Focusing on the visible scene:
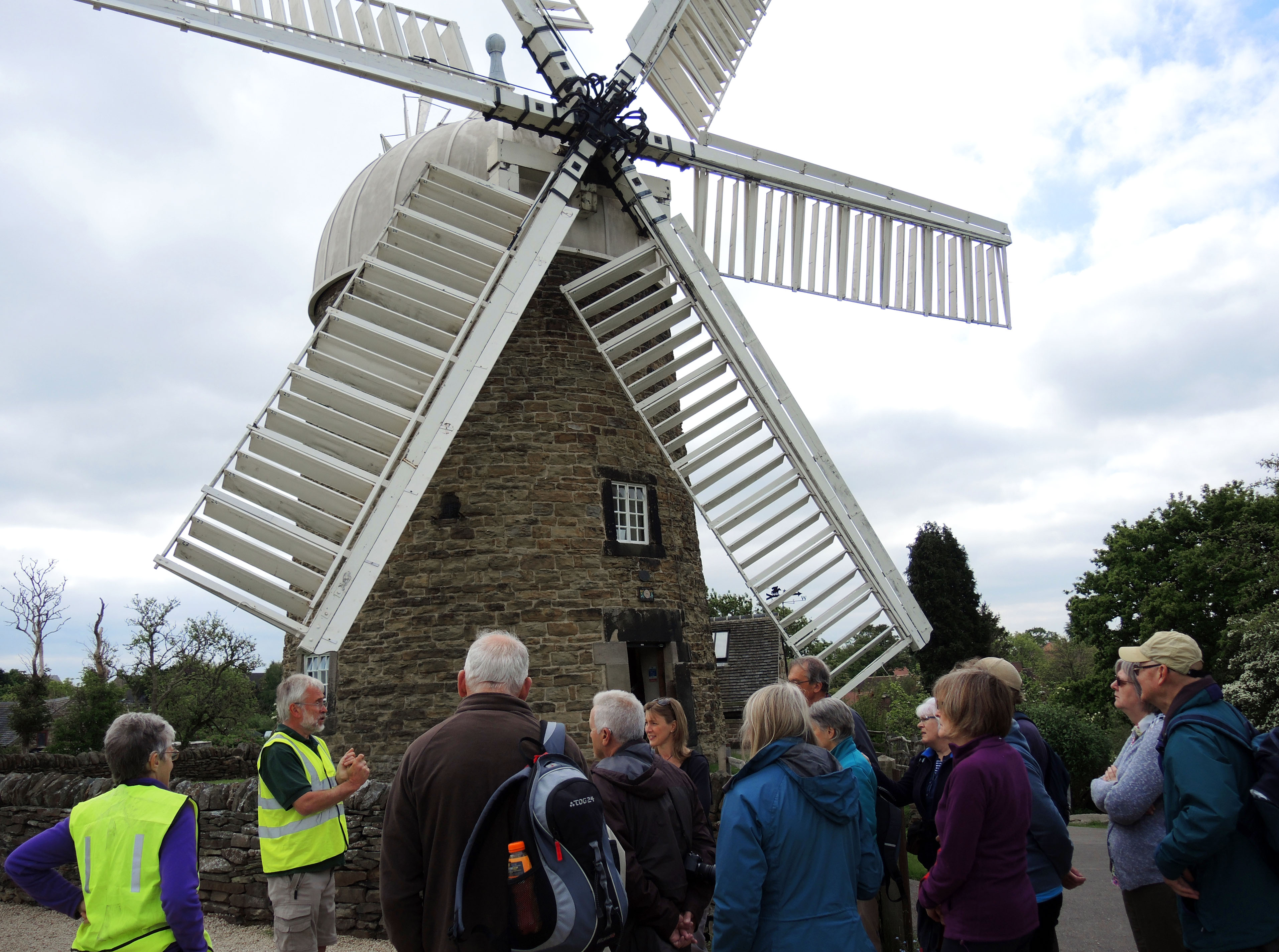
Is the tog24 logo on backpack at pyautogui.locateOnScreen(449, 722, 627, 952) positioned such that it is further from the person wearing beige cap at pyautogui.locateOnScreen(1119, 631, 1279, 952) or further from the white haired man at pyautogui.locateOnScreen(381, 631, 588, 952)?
the person wearing beige cap at pyautogui.locateOnScreen(1119, 631, 1279, 952)

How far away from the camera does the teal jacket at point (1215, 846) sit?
3.07m

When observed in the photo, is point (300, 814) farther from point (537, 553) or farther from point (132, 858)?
point (537, 553)

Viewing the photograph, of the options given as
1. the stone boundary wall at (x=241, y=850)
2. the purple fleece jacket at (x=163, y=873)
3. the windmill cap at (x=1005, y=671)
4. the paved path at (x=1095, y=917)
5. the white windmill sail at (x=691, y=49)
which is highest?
the white windmill sail at (x=691, y=49)

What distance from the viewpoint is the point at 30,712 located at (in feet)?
76.2

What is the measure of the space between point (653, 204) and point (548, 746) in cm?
758

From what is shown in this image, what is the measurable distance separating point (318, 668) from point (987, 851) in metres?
7.59

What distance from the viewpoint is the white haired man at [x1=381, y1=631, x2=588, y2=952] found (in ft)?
8.45

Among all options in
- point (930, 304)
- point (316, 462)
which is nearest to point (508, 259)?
point (316, 462)

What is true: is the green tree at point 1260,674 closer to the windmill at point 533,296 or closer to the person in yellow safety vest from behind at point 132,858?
the windmill at point 533,296

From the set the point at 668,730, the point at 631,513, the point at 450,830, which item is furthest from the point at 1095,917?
the point at 450,830

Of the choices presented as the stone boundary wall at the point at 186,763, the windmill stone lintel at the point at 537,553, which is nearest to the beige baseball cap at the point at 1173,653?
the windmill stone lintel at the point at 537,553

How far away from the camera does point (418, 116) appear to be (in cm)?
1190

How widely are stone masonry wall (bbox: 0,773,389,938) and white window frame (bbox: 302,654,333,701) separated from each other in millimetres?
1544

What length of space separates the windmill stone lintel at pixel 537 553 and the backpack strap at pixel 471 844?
209 inches
